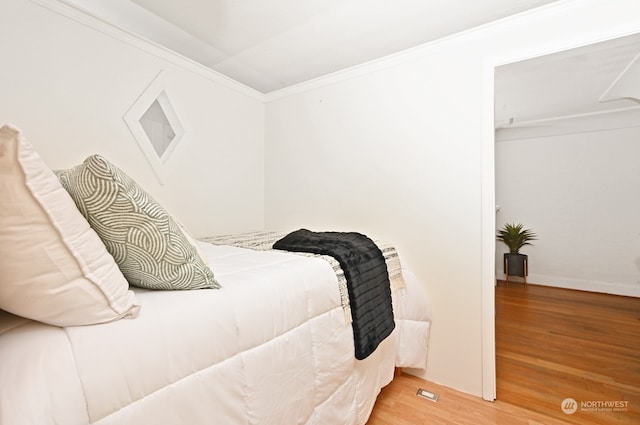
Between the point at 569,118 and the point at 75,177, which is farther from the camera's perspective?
the point at 569,118

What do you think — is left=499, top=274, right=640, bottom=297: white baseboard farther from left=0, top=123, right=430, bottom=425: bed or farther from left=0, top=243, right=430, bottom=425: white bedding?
left=0, top=123, right=430, bottom=425: bed

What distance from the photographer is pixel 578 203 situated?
4418 mm

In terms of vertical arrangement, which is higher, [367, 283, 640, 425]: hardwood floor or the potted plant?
the potted plant

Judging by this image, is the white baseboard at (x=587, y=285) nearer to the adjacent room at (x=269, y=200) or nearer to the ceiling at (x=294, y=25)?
the adjacent room at (x=269, y=200)

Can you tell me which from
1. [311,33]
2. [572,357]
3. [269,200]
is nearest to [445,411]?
[572,357]

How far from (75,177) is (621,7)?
2.62 meters

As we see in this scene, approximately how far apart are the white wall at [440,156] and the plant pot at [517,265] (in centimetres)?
323

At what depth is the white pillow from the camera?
0.60 metres

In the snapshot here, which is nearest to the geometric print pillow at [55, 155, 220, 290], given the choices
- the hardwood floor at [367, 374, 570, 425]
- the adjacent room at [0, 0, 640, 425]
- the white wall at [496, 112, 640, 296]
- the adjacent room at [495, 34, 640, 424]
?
the adjacent room at [0, 0, 640, 425]

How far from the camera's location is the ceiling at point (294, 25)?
1798mm

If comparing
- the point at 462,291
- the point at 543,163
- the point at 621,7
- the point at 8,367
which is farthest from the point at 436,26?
the point at 543,163

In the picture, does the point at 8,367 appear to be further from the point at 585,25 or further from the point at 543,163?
the point at 543,163

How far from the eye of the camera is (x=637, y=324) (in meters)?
3.03

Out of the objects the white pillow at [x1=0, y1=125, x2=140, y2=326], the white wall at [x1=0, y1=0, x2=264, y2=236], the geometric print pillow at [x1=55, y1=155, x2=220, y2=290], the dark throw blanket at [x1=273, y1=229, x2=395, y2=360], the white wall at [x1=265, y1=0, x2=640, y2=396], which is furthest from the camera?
the white wall at [x1=265, y1=0, x2=640, y2=396]
